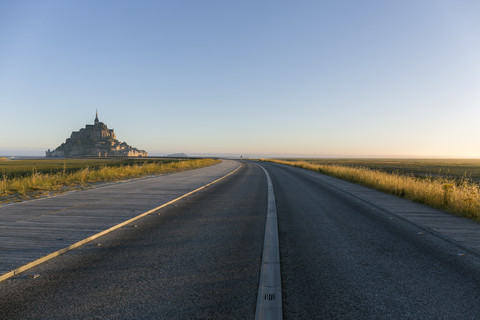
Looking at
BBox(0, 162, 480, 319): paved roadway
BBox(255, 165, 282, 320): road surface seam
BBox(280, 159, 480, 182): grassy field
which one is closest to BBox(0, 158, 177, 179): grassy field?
BBox(0, 162, 480, 319): paved roadway

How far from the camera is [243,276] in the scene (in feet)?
11.3

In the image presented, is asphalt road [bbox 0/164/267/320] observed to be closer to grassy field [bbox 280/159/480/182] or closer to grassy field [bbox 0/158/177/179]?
grassy field [bbox 280/159/480/182]

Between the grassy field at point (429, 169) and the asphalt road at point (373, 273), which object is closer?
the asphalt road at point (373, 273)

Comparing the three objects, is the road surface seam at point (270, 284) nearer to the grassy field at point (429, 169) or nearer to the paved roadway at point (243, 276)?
the paved roadway at point (243, 276)

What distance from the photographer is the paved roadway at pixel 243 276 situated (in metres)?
2.67

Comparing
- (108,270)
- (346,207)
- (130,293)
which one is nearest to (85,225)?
(108,270)

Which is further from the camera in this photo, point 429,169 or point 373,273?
point 429,169

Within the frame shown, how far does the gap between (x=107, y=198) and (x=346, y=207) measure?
789cm

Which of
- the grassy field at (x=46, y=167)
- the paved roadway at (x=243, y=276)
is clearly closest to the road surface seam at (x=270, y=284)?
the paved roadway at (x=243, y=276)

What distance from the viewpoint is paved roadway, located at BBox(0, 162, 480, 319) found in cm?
267

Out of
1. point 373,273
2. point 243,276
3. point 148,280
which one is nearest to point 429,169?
point 373,273

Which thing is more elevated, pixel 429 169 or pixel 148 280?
pixel 148 280

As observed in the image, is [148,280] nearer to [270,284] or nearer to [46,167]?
[270,284]

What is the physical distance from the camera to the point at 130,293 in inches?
117
